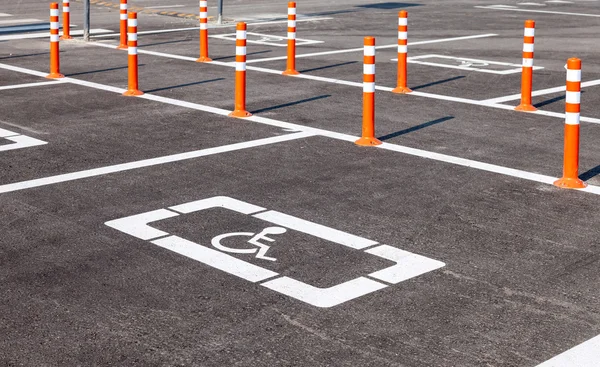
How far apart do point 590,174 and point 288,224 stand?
3585 mm

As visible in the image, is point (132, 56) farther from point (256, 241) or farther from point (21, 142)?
point (256, 241)

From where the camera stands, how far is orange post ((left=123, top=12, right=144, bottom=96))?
14.3 m

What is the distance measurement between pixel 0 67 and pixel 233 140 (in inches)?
283

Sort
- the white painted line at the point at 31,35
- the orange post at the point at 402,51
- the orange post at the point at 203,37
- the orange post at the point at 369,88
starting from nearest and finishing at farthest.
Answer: the orange post at the point at 369,88
the orange post at the point at 402,51
the orange post at the point at 203,37
the white painted line at the point at 31,35

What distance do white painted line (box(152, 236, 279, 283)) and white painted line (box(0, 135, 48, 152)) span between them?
3932 mm

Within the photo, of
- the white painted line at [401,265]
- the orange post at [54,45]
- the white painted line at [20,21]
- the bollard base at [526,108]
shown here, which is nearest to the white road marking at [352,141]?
the bollard base at [526,108]

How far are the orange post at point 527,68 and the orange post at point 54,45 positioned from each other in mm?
7048

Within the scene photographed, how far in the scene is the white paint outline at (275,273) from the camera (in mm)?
6883

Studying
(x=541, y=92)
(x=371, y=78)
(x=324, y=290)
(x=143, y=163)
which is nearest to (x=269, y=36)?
(x=541, y=92)

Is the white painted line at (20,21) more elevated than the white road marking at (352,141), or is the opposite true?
the white painted line at (20,21)

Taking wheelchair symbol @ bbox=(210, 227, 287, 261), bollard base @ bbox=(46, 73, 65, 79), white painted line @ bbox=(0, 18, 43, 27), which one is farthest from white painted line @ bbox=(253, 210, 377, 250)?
white painted line @ bbox=(0, 18, 43, 27)

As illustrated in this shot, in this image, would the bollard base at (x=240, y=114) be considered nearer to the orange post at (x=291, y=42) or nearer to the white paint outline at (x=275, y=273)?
the orange post at (x=291, y=42)

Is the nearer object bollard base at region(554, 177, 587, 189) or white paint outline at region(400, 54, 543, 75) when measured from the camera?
bollard base at region(554, 177, 587, 189)

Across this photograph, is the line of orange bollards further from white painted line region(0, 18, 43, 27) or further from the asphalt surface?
white painted line region(0, 18, 43, 27)
